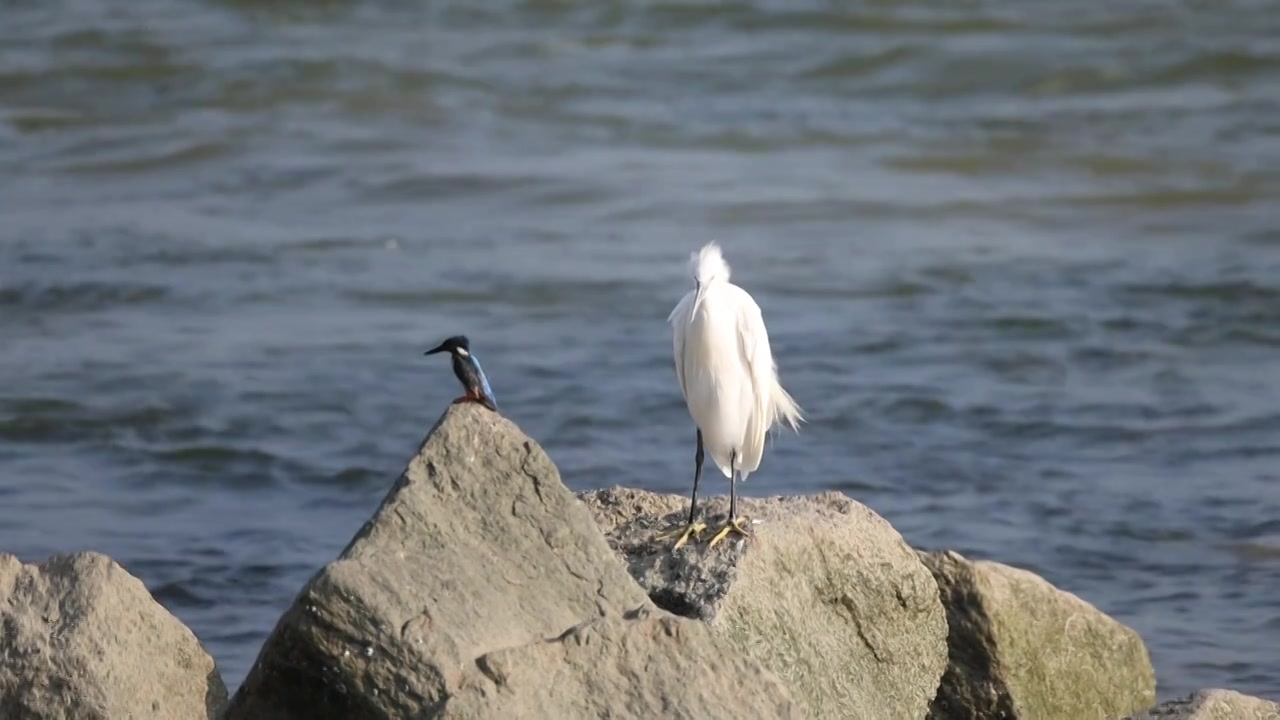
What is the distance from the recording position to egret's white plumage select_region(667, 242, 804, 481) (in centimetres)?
546

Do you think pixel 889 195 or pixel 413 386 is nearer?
pixel 413 386

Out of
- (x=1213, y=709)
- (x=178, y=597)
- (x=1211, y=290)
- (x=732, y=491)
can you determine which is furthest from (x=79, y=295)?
(x=1213, y=709)

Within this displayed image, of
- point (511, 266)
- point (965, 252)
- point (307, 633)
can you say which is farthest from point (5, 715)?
point (965, 252)

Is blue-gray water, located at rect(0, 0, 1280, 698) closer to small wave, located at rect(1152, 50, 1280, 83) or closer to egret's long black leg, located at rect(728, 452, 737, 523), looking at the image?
small wave, located at rect(1152, 50, 1280, 83)

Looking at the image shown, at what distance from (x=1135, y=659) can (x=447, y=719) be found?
10.1 ft

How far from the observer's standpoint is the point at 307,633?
4.21m

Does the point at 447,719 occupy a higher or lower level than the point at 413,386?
higher

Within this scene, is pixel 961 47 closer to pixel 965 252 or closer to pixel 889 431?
pixel 965 252

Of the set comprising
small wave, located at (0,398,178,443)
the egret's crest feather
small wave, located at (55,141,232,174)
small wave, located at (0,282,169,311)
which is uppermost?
the egret's crest feather

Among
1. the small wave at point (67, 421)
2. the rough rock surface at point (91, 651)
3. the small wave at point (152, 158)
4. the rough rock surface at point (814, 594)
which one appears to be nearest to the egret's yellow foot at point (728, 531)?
the rough rock surface at point (814, 594)

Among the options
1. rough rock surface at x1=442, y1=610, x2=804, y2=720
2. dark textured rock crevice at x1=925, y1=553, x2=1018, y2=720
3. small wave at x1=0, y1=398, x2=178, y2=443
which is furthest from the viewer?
small wave at x1=0, y1=398, x2=178, y2=443

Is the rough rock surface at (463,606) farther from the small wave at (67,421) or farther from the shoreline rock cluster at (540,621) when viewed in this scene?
the small wave at (67,421)

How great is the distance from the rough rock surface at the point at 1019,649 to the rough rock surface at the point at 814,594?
277mm

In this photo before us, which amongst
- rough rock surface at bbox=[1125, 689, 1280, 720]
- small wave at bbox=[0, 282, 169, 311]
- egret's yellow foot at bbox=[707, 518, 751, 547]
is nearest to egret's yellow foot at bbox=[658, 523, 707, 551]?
egret's yellow foot at bbox=[707, 518, 751, 547]
